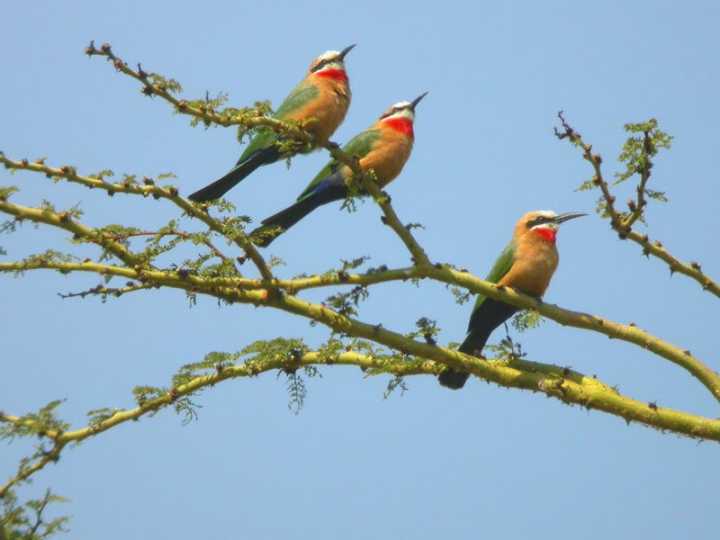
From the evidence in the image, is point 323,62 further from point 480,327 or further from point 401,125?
point 480,327

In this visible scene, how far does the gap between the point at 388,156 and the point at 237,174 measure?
4.52 feet

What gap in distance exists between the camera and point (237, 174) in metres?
7.57

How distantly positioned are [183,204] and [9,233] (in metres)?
0.99

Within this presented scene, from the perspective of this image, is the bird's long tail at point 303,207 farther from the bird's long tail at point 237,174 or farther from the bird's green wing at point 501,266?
the bird's green wing at point 501,266

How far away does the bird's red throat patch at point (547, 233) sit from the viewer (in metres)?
8.35

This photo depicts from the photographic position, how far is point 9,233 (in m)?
5.76

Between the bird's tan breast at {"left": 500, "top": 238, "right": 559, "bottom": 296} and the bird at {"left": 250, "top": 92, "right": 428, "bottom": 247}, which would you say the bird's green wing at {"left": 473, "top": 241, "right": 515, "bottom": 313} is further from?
the bird at {"left": 250, "top": 92, "right": 428, "bottom": 247}

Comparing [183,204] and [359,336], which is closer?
[183,204]

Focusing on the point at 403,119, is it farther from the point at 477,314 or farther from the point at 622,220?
the point at 622,220

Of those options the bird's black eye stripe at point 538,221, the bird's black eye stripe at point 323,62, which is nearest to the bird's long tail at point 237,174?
the bird's black eye stripe at point 323,62

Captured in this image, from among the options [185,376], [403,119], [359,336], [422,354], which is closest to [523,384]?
[422,354]

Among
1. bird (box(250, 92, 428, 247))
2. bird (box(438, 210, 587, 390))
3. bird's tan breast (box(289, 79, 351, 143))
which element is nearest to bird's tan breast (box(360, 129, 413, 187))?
bird (box(250, 92, 428, 247))

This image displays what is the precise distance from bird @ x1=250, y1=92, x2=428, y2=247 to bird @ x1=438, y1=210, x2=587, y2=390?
1177 mm

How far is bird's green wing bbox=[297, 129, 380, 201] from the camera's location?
7.96m
